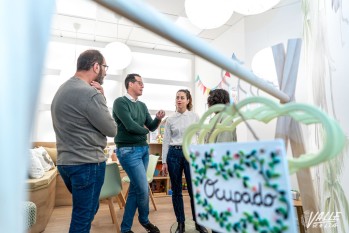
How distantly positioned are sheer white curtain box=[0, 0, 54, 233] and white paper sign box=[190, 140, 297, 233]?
0.28 m

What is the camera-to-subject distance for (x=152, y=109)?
455cm

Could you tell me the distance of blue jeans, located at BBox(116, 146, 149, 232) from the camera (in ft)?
6.56

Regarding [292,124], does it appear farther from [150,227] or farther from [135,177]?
[150,227]

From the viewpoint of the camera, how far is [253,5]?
2.06m

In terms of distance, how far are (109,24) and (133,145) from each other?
2.39 m

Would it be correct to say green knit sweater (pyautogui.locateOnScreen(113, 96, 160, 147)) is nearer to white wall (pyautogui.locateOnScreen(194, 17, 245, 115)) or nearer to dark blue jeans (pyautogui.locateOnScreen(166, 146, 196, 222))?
dark blue jeans (pyautogui.locateOnScreen(166, 146, 196, 222))

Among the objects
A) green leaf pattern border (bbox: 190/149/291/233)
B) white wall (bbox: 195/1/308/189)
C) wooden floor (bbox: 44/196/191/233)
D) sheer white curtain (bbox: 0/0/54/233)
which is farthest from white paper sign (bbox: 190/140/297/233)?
wooden floor (bbox: 44/196/191/233)

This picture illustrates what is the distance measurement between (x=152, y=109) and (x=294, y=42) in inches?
152

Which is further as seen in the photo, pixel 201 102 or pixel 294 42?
pixel 201 102

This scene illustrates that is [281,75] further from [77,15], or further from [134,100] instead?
[77,15]

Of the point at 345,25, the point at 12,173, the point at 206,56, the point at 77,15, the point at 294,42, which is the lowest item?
the point at 12,173

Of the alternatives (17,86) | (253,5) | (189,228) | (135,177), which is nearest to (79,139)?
(135,177)

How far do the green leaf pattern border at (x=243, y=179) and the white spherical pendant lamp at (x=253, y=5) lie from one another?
1978 millimetres

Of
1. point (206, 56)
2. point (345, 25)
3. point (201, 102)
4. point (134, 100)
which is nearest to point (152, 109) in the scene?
point (201, 102)
